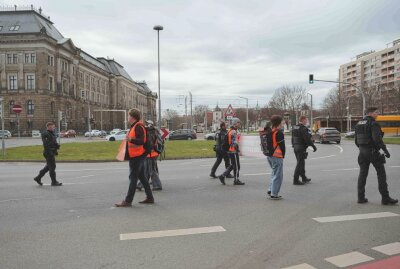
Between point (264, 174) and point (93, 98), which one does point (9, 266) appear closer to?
point (264, 174)

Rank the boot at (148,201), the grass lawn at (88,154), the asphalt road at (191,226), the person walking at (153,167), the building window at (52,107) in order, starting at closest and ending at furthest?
1. the asphalt road at (191,226)
2. the boot at (148,201)
3. the person walking at (153,167)
4. the grass lawn at (88,154)
5. the building window at (52,107)

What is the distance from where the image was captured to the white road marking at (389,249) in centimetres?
478

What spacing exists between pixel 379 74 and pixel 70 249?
141138mm

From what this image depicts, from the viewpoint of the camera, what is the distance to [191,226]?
19.7ft

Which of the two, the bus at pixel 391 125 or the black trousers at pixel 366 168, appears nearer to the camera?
the black trousers at pixel 366 168

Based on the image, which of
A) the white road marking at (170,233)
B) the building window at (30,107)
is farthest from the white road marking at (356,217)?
the building window at (30,107)

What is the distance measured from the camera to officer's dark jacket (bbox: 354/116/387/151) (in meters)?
7.46

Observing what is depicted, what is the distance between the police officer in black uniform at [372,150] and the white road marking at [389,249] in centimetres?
271

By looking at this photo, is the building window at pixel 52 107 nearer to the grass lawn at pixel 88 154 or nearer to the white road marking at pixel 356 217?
the grass lawn at pixel 88 154

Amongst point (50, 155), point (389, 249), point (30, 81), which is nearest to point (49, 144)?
point (50, 155)

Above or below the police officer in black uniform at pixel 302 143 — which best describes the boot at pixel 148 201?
below

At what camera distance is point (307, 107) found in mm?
94250

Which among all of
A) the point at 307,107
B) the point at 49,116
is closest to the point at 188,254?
the point at 49,116

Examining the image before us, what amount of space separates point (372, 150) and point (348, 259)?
142 inches
